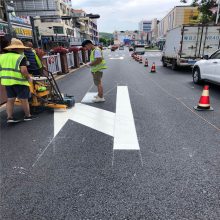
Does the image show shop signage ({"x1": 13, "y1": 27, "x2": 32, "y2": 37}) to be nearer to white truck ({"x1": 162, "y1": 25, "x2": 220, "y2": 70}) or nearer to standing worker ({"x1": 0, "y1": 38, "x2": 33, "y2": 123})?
white truck ({"x1": 162, "y1": 25, "x2": 220, "y2": 70})

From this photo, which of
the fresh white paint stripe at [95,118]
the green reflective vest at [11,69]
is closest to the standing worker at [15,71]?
the green reflective vest at [11,69]

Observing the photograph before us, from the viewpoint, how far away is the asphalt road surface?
2.27m

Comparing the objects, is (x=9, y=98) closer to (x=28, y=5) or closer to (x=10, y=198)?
(x=10, y=198)

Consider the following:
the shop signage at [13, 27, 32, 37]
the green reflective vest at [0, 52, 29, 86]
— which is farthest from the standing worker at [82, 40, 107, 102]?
the shop signage at [13, 27, 32, 37]

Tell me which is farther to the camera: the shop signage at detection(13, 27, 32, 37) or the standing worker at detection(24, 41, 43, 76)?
the shop signage at detection(13, 27, 32, 37)

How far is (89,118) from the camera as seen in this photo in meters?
5.05

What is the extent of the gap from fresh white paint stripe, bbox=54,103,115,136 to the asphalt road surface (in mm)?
137

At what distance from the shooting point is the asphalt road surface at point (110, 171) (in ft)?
7.45

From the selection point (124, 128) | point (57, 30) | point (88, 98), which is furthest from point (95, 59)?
point (57, 30)

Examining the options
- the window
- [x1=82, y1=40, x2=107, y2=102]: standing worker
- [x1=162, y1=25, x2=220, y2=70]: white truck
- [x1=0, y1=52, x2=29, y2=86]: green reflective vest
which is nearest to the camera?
[x1=0, y1=52, x2=29, y2=86]: green reflective vest

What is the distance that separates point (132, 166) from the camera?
120 inches

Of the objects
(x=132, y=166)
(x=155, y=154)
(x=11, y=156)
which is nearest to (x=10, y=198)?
(x=11, y=156)

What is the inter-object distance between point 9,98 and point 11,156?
1850mm

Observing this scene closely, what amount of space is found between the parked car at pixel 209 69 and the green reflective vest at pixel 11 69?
6289 millimetres
